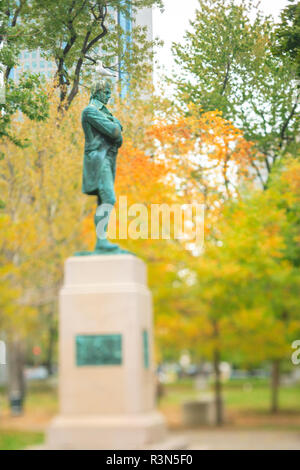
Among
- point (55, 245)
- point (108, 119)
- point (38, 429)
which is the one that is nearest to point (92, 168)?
point (108, 119)

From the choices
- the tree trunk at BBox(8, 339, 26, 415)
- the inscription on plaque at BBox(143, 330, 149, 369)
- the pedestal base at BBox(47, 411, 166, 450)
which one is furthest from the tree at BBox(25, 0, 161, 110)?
the tree trunk at BBox(8, 339, 26, 415)

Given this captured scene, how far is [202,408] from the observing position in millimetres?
18594

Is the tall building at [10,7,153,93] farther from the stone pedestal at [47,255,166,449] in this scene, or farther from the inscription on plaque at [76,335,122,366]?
the inscription on plaque at [76,335,122,366]

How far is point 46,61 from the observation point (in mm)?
11852

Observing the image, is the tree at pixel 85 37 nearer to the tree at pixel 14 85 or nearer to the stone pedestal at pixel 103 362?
the tree at pixel 14 85

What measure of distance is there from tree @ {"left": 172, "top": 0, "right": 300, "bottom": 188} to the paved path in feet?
21.3

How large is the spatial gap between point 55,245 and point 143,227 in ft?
9.68

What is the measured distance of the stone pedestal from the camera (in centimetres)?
894

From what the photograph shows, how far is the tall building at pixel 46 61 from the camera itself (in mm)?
11641

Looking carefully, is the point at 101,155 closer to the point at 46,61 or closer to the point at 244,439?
the point at 46,61

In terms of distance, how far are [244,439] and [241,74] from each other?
8963mm

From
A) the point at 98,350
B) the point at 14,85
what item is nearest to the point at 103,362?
the point at 98,350

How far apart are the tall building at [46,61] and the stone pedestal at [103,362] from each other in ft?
13.8

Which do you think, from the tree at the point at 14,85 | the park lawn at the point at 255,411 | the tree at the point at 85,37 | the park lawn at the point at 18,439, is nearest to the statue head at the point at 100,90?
the tree at the point at 14,85
